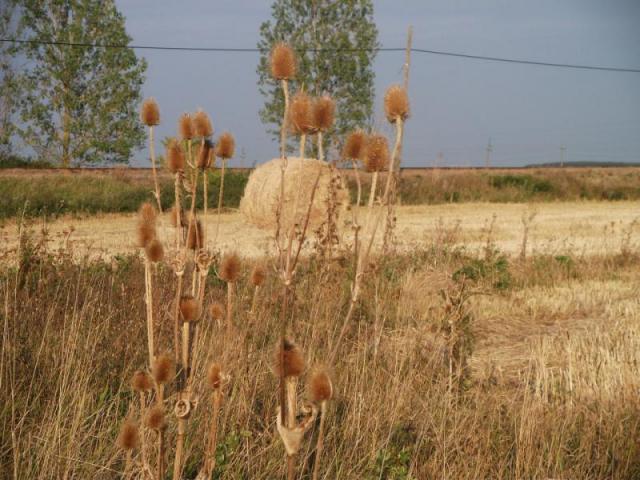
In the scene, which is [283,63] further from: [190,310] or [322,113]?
[190,310]

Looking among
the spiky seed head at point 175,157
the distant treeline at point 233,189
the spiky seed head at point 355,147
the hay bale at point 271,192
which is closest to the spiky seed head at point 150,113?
the spiky seed head at point 175,157

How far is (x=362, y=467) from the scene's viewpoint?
10.2 ft

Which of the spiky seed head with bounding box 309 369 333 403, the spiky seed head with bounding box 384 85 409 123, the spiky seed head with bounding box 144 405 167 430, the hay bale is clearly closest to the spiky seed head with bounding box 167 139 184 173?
the spiky seed head with bounding box 384 85 409 123

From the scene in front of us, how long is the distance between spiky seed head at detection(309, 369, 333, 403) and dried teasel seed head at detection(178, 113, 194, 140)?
0.93 m

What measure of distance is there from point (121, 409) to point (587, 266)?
23.2 ft

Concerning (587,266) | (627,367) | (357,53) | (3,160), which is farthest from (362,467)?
(357,53)

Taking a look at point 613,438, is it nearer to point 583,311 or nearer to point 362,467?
point 362,467

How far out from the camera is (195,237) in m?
2.42

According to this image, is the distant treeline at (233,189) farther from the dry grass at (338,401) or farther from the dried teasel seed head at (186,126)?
the dried teasel seed head at (186,126)

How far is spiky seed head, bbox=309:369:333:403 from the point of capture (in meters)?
1.86

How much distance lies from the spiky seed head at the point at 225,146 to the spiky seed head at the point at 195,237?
0.26 meters

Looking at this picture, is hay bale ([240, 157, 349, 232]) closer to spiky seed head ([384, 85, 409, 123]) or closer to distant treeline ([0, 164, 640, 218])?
distant treeline ([0, 164, 640, 218])

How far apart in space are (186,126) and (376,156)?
1.98ft

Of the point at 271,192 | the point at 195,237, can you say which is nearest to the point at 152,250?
the point at 195,237
